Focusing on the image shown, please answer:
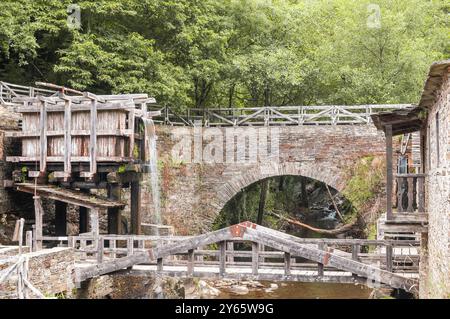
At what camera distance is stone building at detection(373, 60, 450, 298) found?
8609 millimetres

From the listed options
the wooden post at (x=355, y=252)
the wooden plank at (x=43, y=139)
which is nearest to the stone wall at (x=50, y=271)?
the wooden plank at (x=43, y=139)

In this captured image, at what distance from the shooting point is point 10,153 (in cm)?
1716

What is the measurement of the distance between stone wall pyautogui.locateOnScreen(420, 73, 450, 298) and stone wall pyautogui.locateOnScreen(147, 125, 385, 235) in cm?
813

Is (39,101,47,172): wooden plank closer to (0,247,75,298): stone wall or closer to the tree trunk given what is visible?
(0,247,75,298): stone wall

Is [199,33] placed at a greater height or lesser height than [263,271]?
greater

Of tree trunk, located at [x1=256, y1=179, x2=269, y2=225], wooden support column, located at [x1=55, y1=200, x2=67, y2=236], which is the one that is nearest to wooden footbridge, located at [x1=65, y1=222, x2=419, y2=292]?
wooden support column, located at [x1=55, y1=200, x2=67, y2=236]

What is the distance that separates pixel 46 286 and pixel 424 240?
317 inches

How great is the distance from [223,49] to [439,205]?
1622 cm

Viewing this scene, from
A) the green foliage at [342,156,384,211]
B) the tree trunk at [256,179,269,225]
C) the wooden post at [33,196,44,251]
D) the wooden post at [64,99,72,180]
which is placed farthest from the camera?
the tree trunk at [256,179,269,225]

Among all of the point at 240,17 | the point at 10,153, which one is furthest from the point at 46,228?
the point at 240,17

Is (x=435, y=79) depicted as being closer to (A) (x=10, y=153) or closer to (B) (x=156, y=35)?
(A) (x=10, y=153)

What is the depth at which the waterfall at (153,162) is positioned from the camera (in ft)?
58.2

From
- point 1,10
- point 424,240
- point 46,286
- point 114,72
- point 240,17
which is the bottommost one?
point 46,286

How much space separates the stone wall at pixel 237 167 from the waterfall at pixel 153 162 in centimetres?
16
